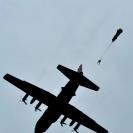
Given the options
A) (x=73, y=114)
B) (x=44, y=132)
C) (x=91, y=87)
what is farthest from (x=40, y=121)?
(x=91, y=87)

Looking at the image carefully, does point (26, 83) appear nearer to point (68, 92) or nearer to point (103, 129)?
point (68, 92)

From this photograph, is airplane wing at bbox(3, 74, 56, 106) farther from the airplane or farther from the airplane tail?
the airplane tail

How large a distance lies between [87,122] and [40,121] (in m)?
9.75

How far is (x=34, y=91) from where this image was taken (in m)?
67.1

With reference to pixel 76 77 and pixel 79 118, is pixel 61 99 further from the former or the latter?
pixel 79 118

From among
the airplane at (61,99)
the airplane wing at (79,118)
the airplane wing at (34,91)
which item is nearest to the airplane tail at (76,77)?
the airplane at (61,99)

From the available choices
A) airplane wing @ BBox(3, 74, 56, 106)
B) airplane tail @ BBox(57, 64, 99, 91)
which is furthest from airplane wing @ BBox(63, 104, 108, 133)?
airplane tail @ BBox(57, 64, 99, 91)

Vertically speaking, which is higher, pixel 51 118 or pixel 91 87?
pixel 91 87

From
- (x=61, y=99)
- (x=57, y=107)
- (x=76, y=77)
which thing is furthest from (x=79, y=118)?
(x=76, y=77)

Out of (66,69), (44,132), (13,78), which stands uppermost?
(66,69)

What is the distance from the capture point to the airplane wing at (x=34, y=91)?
214ft

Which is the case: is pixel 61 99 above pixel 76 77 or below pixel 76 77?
below

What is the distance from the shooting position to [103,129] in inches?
2751

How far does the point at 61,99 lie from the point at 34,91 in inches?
243
